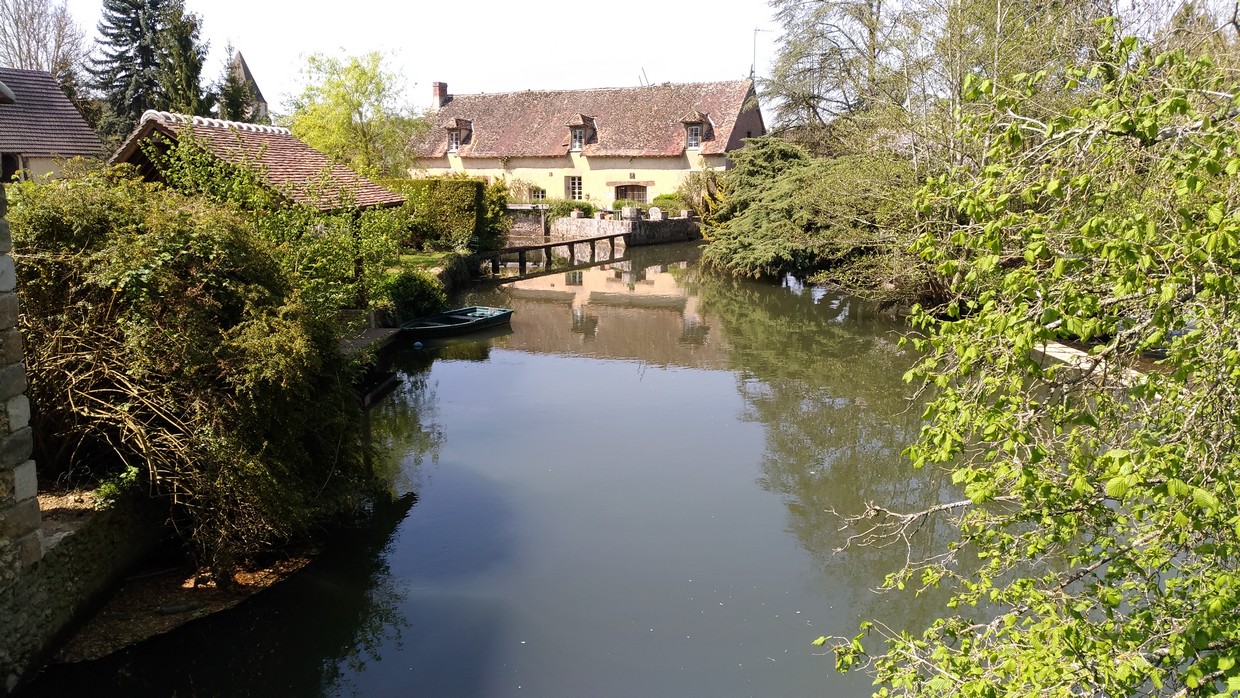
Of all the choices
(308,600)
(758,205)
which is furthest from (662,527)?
(758,205)

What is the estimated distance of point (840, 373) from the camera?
Result: 16984 millimetres

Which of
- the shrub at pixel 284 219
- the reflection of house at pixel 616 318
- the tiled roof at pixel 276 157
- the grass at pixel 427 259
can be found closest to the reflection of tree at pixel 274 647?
the shrub at pixel 284 219

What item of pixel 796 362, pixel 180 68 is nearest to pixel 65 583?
pixel 796 362

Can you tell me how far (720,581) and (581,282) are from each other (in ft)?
71.9

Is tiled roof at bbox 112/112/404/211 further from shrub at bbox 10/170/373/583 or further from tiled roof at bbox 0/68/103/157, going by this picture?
tiled roof at bbox 0/68/103/157

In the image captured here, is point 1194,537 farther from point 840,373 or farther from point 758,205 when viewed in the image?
point 758,205

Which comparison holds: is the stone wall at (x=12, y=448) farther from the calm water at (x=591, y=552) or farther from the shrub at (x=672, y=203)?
the shrub at (x=672, y=203)

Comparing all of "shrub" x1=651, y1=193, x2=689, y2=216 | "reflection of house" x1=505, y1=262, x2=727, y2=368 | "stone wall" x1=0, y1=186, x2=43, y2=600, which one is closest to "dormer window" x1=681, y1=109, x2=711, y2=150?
"shrub" x1=651, y1=193, x2=689, y2=216

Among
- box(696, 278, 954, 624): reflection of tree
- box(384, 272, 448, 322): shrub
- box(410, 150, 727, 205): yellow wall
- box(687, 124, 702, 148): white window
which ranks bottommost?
box(696, 278, 954, 624): reflection of tree

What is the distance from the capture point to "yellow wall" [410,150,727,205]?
44.2 meters

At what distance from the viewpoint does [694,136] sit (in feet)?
144

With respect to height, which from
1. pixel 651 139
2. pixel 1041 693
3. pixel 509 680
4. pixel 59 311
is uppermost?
pixel 651 139

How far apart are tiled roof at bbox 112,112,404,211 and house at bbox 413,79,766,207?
27.1 metres

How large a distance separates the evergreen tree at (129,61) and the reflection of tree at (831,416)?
22.7 metres
